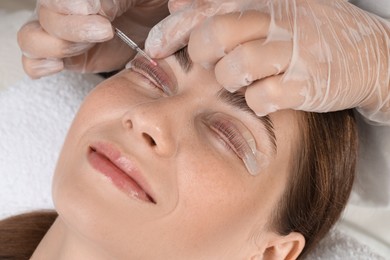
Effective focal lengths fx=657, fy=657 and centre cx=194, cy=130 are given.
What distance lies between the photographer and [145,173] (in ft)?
4.11

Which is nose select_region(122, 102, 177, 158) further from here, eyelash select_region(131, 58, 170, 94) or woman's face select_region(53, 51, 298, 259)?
eyelash select_region(131, 58, 170, 94)

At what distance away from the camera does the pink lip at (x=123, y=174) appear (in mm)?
1255

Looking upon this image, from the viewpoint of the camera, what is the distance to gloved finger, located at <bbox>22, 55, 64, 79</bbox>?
5.23ft

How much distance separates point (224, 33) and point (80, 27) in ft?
1.19

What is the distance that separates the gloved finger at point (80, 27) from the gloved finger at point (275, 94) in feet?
1.18

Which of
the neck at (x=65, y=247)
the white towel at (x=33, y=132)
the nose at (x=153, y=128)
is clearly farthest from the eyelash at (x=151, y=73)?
the white towel at (x=33, y=132)

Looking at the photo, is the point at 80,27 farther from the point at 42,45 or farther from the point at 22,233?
the point at 22,233

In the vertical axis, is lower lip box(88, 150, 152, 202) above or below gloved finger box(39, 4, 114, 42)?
below

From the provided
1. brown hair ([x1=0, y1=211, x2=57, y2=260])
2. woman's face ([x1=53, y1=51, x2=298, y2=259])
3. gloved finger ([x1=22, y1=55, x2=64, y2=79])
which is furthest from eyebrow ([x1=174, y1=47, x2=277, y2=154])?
brown hair ([x1=0, y1=211, x2=57, y2=260])

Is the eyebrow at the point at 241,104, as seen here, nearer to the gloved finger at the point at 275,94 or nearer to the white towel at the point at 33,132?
the gloved finger at the point at 275,94

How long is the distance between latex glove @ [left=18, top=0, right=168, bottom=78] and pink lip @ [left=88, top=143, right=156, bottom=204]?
0.91 feet

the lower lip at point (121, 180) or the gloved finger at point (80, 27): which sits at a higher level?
the gloved finger at point (80, 27)

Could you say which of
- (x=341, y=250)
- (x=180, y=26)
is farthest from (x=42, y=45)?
(x=341, y=250)

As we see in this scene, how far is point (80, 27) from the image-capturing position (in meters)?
1.40
